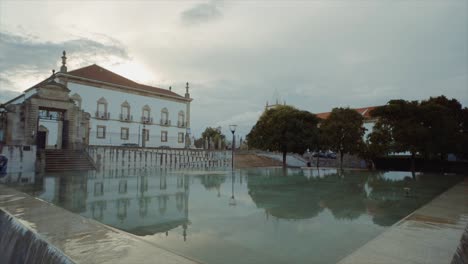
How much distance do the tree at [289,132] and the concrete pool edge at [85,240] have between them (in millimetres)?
23071

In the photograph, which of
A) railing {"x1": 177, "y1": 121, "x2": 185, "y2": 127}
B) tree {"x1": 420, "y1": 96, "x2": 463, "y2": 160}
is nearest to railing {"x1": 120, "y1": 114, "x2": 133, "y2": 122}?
railing {"x1": 177, "y1": 121, "x2": 185, "y2": 127}

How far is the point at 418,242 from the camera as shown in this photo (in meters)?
4.11

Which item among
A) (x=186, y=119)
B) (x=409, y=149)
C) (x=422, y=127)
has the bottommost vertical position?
(x=409, y=149)

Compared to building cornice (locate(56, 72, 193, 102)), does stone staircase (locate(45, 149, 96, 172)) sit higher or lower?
lower

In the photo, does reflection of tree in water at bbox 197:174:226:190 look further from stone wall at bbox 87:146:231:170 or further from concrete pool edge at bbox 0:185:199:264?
stone wall at bbox 87:146:231:170

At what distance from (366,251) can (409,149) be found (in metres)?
20.6

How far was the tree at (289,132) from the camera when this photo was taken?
27.1 m

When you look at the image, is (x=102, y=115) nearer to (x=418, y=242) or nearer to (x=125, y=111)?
(x=125, y=111)

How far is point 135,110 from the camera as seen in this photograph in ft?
136

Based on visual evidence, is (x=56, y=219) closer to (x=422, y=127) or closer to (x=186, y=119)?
(x=422, y=127)

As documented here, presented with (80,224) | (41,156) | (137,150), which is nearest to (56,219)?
(80,224)

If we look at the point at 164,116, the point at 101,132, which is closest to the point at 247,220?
the point at 101,132

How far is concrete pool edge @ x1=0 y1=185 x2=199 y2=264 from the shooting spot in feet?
10.7

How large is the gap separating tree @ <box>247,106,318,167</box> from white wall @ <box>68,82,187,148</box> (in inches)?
695
